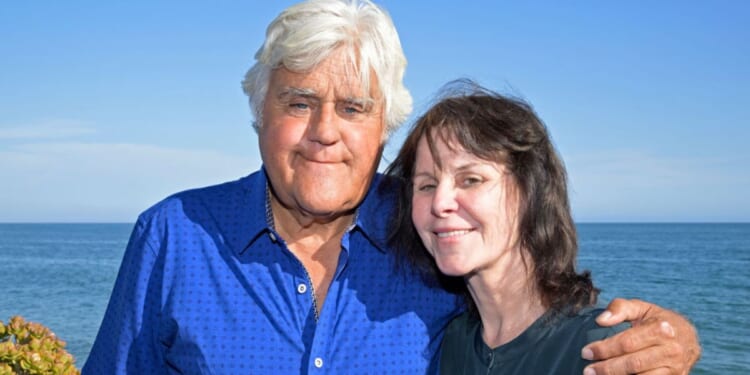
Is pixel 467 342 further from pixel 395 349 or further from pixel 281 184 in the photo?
pixel 281 184

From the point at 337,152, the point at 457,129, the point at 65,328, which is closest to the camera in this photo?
the point at 457,129

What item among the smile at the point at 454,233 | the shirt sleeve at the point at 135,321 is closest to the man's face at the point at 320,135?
the smile at the point at 454,233

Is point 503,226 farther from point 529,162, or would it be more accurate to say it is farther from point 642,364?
point 642,364

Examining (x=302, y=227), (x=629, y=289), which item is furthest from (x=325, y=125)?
(x=629, y=289)

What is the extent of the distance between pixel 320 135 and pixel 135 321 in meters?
1.06

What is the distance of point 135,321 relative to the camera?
3123mm

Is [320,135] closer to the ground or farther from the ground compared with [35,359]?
farther from the ground

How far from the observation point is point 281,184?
132 inches

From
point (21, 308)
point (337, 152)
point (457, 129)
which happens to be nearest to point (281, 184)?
point (337, 152)

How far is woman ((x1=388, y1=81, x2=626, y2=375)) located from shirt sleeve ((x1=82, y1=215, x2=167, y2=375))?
1.12 metres

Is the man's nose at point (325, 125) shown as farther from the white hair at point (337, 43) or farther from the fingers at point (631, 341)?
the fingers at point (631, 341)

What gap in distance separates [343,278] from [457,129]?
0.84m

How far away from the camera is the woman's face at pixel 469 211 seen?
2979 millimetres

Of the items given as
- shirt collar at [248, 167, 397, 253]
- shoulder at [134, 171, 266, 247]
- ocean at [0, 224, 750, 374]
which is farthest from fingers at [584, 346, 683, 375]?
ocean at [0, 224, 750, 374]
